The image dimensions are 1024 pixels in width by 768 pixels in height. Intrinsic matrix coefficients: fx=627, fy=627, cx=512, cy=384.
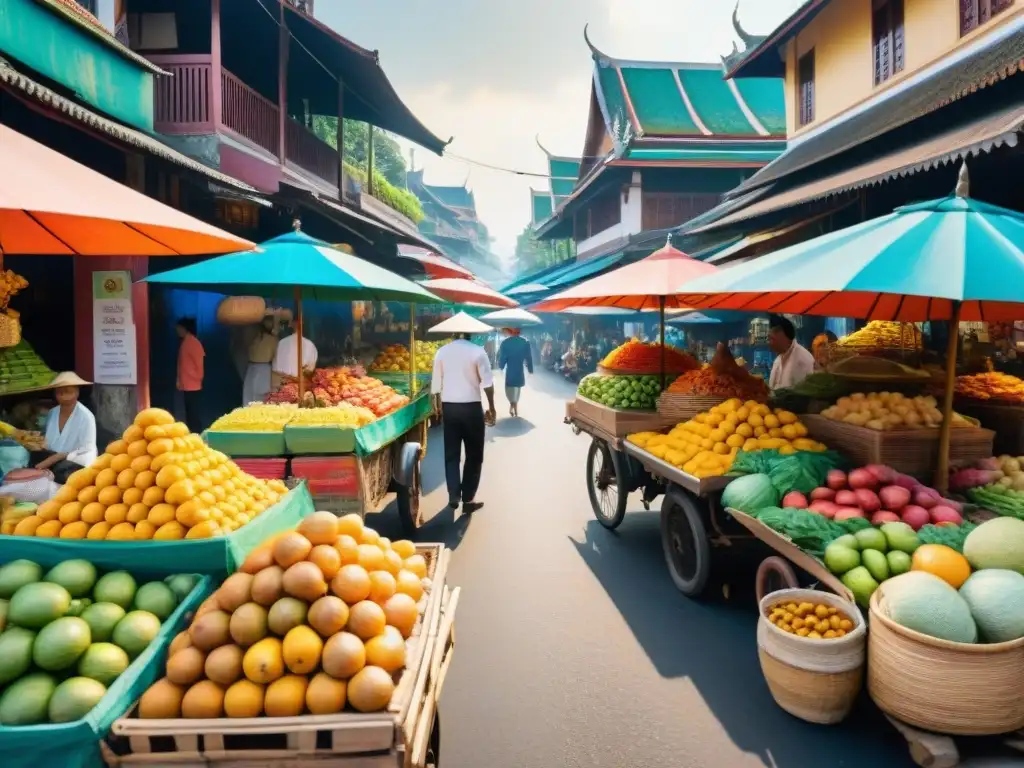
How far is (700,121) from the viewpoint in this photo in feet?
65.2

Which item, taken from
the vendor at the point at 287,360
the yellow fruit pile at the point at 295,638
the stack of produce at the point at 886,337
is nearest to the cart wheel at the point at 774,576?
the yellow fruit pile at the point at 295,638

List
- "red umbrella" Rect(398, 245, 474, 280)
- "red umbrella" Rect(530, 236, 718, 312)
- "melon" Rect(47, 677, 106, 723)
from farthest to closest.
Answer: "red umbrella" Rect(398, 245, 474, 280), "red umbrella" Rect(530, 236, 718, 312), "melon" Rect(47, 677, 106, 723)

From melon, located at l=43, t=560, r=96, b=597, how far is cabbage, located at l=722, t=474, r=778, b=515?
3165mm

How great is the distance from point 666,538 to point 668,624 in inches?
33.6

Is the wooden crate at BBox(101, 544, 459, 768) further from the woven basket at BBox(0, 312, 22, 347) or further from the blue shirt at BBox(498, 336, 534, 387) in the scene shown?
the blue shirt at BBox(498, 336, 534, 387)

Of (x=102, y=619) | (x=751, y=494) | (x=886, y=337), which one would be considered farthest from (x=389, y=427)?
(x=886, y=337)

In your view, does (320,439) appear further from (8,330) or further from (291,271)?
(8,330)

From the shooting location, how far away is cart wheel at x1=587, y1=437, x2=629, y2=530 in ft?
17.9

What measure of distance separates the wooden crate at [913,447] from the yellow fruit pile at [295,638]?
3003 millimetres

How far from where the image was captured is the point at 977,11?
768cm

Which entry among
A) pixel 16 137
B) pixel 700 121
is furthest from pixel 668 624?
pixel 700 121

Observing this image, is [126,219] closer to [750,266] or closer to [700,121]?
[750,266]

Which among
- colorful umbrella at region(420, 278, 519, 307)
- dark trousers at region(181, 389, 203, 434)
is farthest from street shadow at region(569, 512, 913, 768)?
colorful umbrella at region(420, 278, 519, 307)

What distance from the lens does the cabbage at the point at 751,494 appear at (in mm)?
3604
